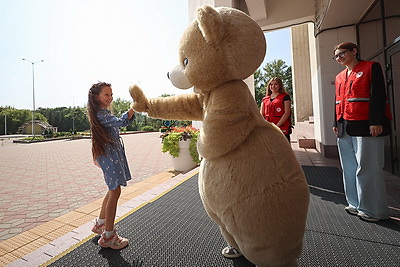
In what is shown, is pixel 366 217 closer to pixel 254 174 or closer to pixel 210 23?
pixel 254 174

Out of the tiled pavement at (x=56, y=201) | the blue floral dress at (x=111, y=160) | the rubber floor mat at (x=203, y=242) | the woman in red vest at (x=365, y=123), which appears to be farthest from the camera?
the tiled pavement at (x=56, y=201)

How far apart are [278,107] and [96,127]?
2.63m

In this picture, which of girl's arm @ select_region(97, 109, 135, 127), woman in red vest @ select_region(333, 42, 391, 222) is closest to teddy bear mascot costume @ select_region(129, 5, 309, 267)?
girl's arm @ select_region(97, 109, 135, 127)

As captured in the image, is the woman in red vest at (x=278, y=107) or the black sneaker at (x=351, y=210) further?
the woman in red vest at (x=278, y=107)

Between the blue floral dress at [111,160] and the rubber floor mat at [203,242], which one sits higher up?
the blue floral dress at [111,160]

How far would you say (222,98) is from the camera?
Result: 1.18 meters

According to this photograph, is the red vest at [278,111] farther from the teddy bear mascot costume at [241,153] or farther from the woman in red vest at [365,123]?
the teddy bear mascot costume at [241,153]

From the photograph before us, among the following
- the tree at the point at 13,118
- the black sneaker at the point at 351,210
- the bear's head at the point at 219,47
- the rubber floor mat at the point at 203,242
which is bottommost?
the rubber floor mat at the point at 203,242

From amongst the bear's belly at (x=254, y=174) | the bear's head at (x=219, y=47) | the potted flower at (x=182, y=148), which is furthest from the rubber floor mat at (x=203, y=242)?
the potted flower at (x=182, y=148)

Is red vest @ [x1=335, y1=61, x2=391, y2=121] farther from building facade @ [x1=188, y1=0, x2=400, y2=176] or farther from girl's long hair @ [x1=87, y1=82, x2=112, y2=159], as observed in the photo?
girl's long hair @ [x1=87, y1=82, x2=112, y2=159]

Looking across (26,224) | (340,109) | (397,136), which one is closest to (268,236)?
(340,109)

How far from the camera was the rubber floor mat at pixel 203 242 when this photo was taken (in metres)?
1.67

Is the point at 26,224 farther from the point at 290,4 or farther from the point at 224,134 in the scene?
the point at 290,4

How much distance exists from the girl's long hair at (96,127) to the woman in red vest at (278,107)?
8.14 ft
